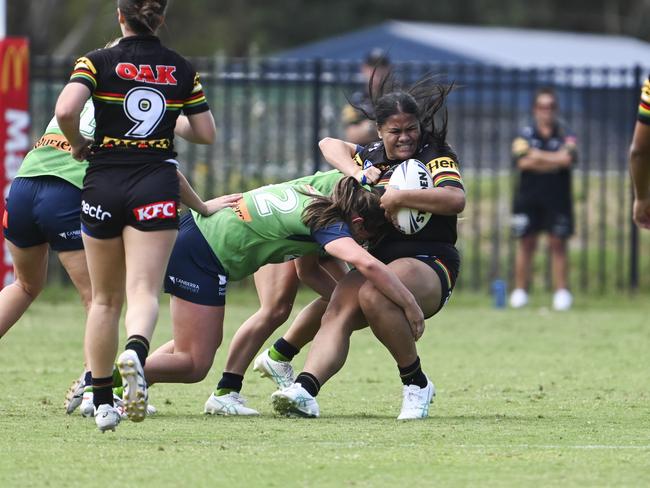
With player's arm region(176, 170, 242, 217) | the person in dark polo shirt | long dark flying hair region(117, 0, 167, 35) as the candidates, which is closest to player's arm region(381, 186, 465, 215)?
player's arm region(176, 170, 242, 217)

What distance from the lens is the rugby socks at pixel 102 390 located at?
6.45 m

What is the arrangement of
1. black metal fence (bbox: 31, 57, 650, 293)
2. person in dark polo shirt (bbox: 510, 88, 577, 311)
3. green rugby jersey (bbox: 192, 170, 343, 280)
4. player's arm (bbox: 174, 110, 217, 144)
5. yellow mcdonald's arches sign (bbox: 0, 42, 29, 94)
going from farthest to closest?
black metal fence (bbox: 31, 57, 650, 293) → person in dark polo shirt (bbox: 510, 88, 577, 311) → yellow mcdonald's arches sign (bbox: 0, 42, 29, 94) → green rugby jersey (bbox: 192, 170, 343, 280) → player's arm (bbox: 174, 110, 217, 144)

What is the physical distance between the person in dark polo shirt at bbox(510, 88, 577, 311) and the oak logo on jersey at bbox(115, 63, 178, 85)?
906 cm

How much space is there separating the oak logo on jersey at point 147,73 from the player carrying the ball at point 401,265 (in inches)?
54.0

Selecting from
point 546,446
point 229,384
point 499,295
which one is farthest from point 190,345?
point 499,295

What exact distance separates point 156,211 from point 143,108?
1.53 ft

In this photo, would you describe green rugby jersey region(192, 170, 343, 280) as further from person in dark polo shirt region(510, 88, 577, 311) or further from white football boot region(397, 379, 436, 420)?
person in dark polo shirt region(510, 88, 577, 311)

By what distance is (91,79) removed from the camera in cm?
620

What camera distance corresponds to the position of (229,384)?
301 inches

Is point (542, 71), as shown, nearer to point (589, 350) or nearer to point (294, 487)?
point (589, 350)

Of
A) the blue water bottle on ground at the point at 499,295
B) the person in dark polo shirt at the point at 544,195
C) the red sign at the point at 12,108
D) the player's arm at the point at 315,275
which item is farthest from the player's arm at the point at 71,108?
the blue water bottle on ground at the point at 499,295

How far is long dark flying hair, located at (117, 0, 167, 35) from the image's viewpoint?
631 centimetres

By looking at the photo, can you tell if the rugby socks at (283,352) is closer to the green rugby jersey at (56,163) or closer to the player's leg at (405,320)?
the player's leg at (405,320)

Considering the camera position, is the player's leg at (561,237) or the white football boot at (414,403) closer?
the white football boot at (414,403)
